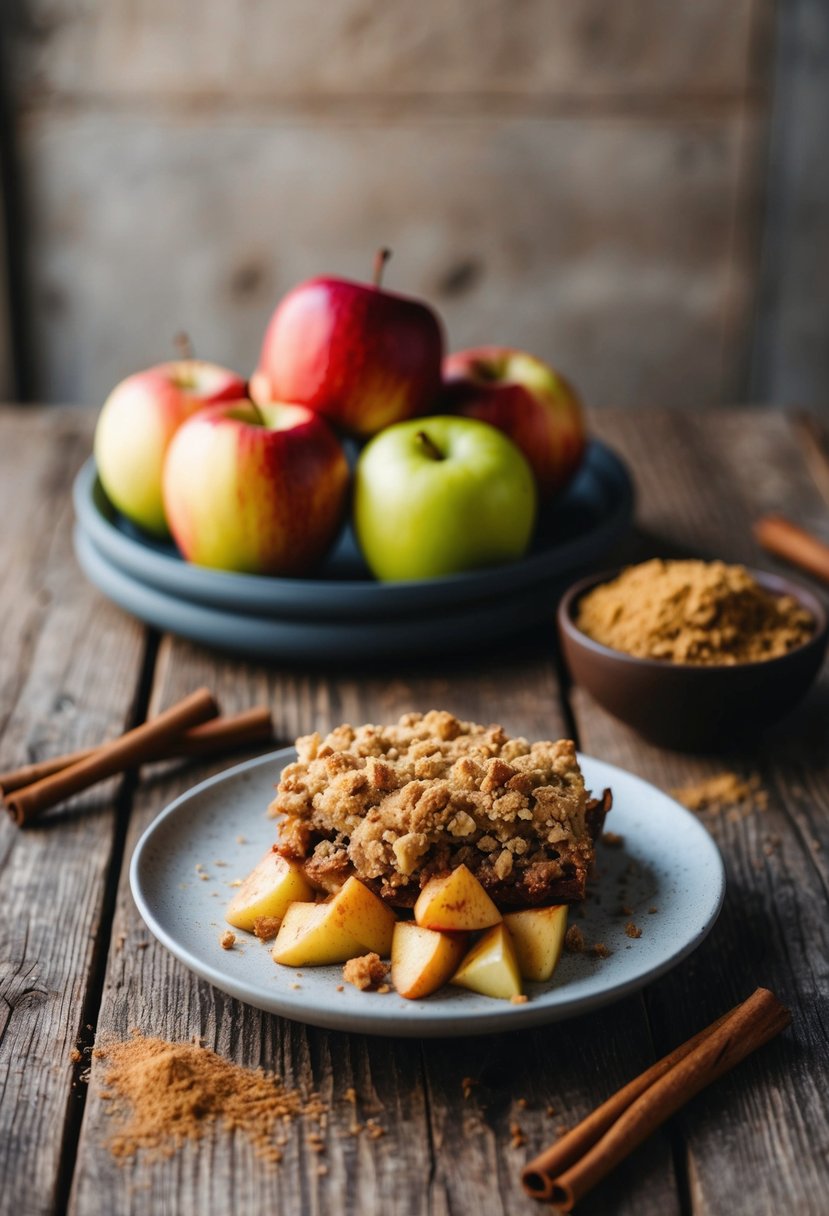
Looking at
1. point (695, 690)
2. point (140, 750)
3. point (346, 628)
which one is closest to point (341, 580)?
point (346, 628)

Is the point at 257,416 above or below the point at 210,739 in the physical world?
above

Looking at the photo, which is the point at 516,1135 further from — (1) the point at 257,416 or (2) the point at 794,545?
(2) the point at 794,545

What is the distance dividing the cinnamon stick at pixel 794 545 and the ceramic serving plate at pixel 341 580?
7.6 inches

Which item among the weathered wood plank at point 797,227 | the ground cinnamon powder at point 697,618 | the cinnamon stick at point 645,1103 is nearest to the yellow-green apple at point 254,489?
the ground cinnamon powder at point 697,618

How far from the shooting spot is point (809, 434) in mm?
2084

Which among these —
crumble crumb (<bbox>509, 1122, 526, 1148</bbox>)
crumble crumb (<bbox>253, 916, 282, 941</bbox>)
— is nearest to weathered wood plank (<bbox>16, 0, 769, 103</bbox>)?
crumble crumb (<bbox>253, 916, 282, 941</bbox>)

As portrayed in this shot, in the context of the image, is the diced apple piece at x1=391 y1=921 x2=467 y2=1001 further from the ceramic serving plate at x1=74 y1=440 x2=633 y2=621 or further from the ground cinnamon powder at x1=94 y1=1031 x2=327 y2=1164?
the ceramic serving plate at x1=74 y1=440 x2=633 y2=621

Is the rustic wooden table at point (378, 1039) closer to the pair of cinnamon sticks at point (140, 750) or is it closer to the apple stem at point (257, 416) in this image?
the pair of cinnamon sticks at point (140, 750)

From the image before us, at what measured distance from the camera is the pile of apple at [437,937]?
81 centimetres

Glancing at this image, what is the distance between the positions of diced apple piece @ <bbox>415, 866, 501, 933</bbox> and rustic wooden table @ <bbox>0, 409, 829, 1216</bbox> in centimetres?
8

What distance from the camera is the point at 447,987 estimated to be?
0.82 m

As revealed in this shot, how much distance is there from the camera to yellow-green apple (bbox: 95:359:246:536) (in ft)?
4.95

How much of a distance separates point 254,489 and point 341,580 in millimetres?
171

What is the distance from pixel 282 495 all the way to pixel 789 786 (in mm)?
597
